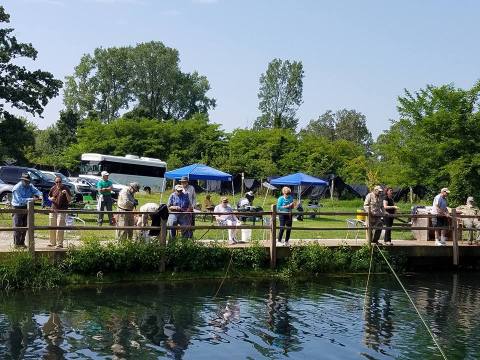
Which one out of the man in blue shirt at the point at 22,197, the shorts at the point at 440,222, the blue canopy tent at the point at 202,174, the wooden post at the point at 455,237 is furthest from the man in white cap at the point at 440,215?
the man in blue shirt at the point at 22,197

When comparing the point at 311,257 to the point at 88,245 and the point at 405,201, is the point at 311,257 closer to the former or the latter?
the point at 88,245

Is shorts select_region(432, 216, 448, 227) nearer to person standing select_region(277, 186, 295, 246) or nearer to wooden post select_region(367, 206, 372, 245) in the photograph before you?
wooden post select_region(367, 206, 372, 245)

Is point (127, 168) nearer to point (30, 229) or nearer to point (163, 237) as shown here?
point (163, 237)

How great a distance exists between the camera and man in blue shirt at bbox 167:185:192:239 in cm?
1509

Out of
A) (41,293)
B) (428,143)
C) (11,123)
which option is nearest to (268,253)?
(41,293)

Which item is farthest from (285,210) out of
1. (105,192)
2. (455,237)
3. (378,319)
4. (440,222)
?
(105,192)

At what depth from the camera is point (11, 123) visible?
144ft

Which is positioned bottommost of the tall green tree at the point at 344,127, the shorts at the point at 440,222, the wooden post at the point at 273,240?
the wooden post at the point at 273,240

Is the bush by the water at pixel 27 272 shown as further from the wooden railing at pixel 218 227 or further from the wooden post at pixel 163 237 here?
the wooden post at pixel 163 237

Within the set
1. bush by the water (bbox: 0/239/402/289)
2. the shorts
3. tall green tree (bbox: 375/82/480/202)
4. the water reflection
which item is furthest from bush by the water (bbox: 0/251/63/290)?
tall green tree (bbox: 375/82/480/202)

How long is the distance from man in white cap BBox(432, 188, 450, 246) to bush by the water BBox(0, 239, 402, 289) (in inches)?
69.9

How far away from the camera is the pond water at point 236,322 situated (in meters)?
9.44

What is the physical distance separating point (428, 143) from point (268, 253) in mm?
12482

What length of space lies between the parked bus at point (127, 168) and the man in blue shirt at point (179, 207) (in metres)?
23.2
